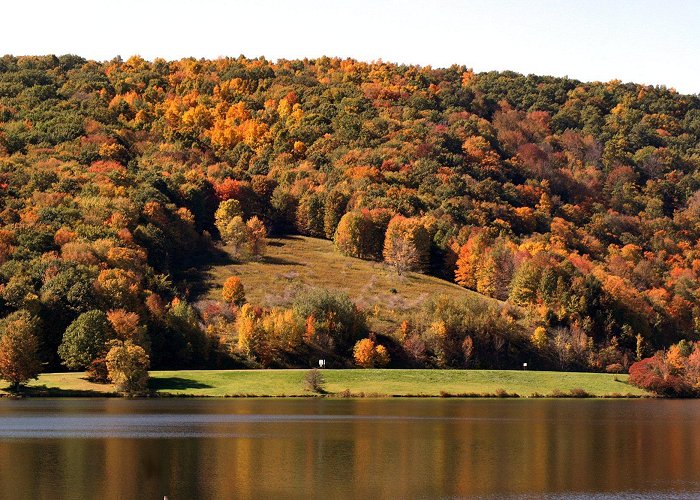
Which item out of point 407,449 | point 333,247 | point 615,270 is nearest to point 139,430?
point 407,449

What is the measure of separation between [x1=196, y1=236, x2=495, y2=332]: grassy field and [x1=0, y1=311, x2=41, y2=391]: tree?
4624cm

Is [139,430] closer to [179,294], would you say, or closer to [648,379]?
[648,379]

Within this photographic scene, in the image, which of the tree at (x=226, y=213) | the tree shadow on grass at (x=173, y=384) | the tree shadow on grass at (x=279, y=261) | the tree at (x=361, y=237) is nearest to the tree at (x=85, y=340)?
the tree shadow on grass at (x=173, y=384)

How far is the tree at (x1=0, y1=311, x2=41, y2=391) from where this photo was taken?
103m

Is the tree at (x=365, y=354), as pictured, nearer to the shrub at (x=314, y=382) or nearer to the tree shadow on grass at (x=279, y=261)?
the shrub at (x=314, y=382)

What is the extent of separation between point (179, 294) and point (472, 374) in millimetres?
46790

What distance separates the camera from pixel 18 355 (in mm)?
102938

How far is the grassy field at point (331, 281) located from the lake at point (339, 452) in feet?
180

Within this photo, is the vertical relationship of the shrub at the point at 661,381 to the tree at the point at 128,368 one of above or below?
below

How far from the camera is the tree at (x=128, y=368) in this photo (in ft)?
347

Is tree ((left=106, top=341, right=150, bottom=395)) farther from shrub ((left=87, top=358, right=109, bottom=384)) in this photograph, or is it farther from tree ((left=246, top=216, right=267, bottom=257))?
tree ((left=246, top=216, right=267, bottom=257))

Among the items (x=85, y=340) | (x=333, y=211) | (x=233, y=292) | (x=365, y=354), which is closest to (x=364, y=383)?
(x=365, y=354)

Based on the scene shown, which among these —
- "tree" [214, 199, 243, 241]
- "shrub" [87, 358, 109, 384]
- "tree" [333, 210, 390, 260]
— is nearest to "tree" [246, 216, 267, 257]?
"tree" [214, 199, 243, 241]

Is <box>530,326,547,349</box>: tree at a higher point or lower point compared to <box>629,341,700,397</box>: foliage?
higher
